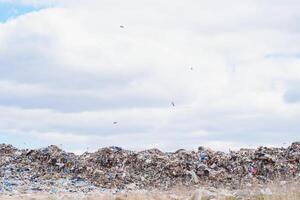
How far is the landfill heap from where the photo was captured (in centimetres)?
1321

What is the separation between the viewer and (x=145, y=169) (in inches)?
552

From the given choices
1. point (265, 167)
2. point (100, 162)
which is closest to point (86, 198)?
point (100, 162)

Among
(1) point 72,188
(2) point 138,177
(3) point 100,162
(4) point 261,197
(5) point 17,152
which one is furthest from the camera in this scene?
(5) point 17,152

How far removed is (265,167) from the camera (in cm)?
1396

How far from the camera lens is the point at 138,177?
13.6 meters

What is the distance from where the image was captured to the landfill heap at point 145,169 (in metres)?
13.2

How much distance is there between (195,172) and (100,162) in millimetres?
2369

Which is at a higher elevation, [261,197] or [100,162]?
[100,162]

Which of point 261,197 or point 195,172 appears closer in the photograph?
point 261,197

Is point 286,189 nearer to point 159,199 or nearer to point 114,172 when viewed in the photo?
point 159,199

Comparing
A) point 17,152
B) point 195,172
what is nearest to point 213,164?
point 195,172

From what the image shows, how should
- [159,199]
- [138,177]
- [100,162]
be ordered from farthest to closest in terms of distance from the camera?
[100,162]
[138,177]
[159,199]

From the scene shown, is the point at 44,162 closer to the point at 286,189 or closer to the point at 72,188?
the point at 72,188

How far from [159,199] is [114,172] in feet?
10.8
